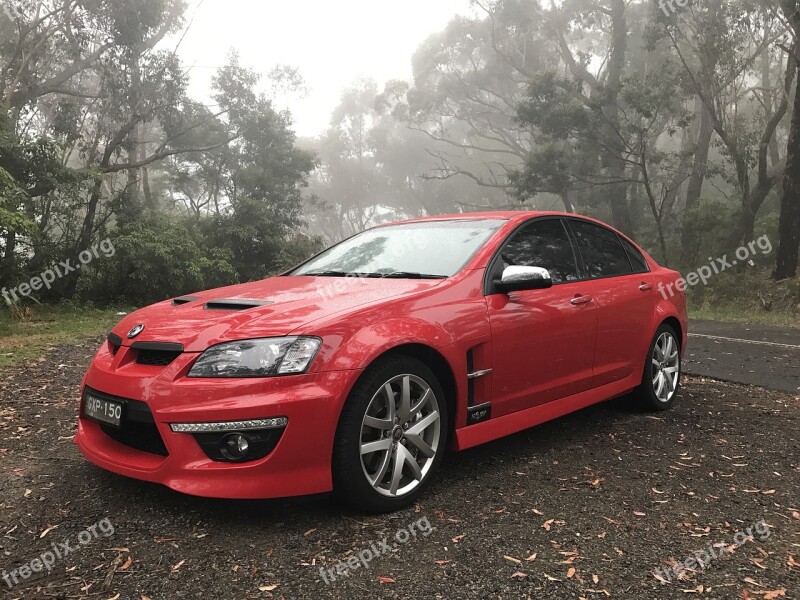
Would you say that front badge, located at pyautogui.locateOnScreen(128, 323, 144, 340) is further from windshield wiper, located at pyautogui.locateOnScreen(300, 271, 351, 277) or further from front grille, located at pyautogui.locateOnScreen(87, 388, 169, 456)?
windshield wiper, located at pyautogui.locateOnScreen(300, 271, 351, 277)

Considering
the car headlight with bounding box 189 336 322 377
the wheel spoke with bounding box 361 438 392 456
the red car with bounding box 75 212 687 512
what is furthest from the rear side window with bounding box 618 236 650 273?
the car headlight with bounding box 189 336 322 377

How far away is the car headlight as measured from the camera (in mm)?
2873

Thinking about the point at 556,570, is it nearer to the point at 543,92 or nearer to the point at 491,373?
the point at 491,373

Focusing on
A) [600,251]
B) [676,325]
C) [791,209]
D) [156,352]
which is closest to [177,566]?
[156,352]

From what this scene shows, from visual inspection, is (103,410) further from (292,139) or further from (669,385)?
(292,139)

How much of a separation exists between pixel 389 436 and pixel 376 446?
97mm

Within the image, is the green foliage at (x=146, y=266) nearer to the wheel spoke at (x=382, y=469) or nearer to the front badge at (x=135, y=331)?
the front badge at (x=135, y=331)

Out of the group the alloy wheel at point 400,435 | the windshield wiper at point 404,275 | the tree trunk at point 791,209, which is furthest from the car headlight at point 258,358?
the tree trunk at point 791,209

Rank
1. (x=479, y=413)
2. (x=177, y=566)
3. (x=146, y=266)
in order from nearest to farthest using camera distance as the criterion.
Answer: (x=177, y=566) < (x=479, y=413) < (x=146, y=266)

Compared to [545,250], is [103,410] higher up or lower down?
lower down

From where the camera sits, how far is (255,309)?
3.21 meters

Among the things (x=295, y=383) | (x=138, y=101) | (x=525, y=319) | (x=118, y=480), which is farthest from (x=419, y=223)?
(x=138, y=101)

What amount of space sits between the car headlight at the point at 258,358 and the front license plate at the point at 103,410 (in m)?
0.46

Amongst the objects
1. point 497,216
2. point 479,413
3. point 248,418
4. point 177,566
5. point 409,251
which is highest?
point 497,216
